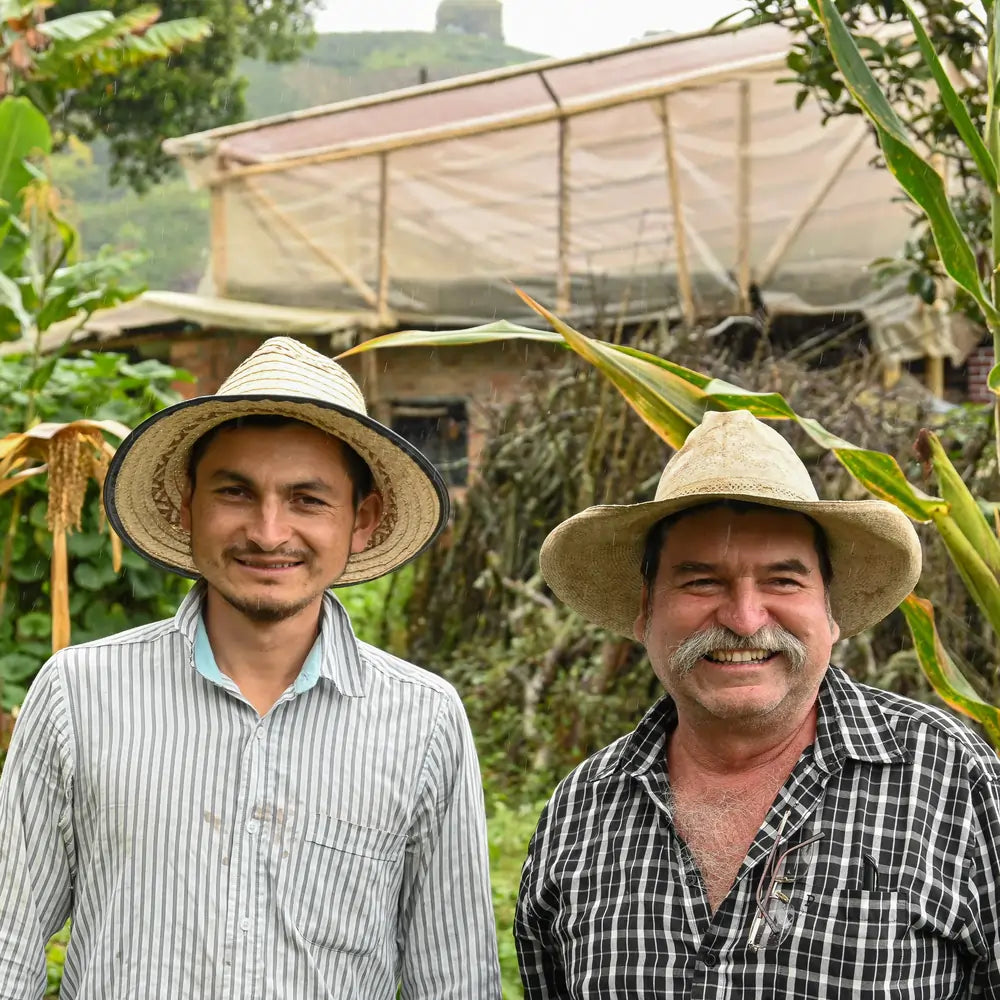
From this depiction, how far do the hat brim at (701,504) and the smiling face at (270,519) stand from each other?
0.43m

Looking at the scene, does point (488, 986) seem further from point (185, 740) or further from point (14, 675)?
point (14, 675)

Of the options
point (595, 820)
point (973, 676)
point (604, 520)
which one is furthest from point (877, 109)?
point (973, 676)

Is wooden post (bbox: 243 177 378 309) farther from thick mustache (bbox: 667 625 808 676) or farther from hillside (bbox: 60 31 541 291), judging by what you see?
hillside (bbox: 60 31 541 291)

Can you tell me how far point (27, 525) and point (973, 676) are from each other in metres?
4.00

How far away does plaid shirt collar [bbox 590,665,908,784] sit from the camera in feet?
7.02

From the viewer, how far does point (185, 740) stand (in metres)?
2.18

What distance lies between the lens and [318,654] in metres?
2.27

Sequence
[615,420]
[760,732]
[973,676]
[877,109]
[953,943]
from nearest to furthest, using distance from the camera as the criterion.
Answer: [953,943] < [760,732] < [877,109] < [973,676] < [615,420]

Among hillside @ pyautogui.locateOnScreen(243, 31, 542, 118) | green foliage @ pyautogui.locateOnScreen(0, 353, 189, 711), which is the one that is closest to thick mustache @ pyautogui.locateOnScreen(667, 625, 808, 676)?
green foliage @ pyautogui.locateOnScreen(0, 353, 189, 711)

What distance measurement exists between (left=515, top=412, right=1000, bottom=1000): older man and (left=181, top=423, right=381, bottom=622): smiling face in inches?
19.0

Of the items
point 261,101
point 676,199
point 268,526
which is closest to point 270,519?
point 268,526

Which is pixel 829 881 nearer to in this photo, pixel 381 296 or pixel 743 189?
pixel 743 189

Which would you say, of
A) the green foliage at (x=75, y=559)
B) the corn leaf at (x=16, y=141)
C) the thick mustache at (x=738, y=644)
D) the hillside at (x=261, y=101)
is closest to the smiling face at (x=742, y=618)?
the thick mustache at (x=738, y=644)

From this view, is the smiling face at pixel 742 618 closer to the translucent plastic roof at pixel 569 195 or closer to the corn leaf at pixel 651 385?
the corn leaf at pixel 651 385
